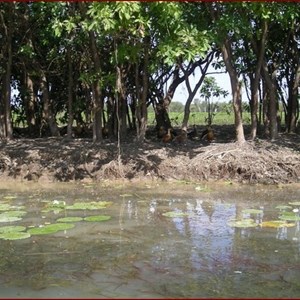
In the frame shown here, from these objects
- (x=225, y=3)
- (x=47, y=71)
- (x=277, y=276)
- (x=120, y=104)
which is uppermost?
(x=225, y=3)

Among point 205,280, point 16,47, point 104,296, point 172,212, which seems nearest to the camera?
point 104,296

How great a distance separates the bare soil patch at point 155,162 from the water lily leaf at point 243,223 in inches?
155

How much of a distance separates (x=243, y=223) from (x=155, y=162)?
4.92 meters

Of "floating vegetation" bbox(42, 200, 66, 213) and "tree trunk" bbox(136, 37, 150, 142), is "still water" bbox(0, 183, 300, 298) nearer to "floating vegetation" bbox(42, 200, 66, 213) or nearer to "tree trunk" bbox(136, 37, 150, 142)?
"floating vegetation" bbox(42, 200, 66, 213)

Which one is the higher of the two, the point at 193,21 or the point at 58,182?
the point at 193,21

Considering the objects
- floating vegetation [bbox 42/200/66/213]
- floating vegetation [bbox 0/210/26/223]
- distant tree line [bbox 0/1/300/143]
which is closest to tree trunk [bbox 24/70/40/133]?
distant tree line [bbox 0/1/300/143]

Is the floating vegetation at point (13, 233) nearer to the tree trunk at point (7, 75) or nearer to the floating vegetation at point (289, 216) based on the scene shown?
→ the floating vegetation at point (289, 216)

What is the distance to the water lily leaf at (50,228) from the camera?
690cm

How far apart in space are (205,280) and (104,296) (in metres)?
1.07

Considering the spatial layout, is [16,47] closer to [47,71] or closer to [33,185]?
[47,71]

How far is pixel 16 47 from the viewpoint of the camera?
15.0m

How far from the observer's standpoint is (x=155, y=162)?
12125 millimetres

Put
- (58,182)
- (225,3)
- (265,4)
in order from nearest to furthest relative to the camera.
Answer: (265,4)
(225,3)
(58,182)

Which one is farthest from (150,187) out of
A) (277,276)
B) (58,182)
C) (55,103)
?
(55,103)
